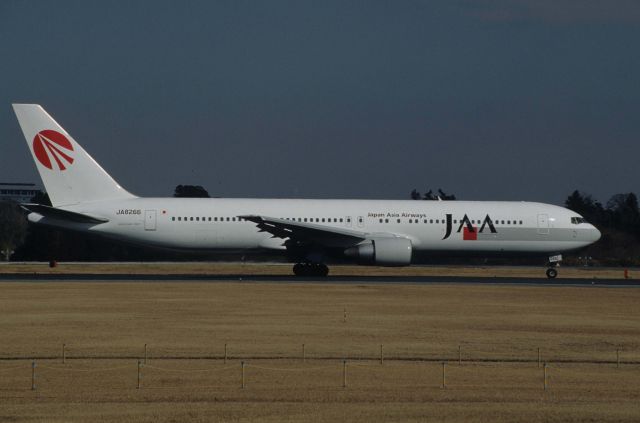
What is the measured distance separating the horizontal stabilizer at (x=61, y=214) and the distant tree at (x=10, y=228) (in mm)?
45987

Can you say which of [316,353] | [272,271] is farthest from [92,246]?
[316,353]

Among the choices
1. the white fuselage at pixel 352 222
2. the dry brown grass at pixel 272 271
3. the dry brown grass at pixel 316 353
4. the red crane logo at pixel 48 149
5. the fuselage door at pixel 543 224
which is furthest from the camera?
the dry brown grass at pixel 272 271

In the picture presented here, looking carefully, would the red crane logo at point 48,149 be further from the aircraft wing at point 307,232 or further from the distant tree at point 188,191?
the distant tree at point 188,191

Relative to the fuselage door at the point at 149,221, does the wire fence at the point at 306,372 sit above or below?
below

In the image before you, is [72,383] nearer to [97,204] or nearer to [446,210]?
[97,204]

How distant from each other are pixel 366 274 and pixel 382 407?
3557 centimetres

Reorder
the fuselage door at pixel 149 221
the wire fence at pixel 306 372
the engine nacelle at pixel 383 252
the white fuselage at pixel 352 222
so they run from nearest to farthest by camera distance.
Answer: the wire fence at pixel 306 372
the engine nacelle at pixel 383 252
the fuselage door at pixel 149 221
the white fuselage at pixel 352 222

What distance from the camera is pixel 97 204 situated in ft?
153

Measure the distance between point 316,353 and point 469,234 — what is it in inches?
1070

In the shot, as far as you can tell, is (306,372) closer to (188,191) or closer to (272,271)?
(272,271)

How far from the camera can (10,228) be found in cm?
9812

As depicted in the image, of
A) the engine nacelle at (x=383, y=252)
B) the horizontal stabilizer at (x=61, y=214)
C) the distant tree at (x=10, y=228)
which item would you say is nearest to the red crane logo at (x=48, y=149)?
the horizontal stabilizer at (x=61, y=214)

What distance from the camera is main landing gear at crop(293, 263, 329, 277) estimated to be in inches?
1877

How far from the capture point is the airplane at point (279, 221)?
45.8 metres
